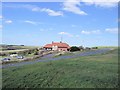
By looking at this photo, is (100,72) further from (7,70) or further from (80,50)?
(80,50)

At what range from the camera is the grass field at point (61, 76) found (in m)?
19.1

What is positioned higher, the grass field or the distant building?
the distant building

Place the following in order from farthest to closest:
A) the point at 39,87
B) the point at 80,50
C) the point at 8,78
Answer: the point at 80,50 < the point at 8,78 < the point at 39,87

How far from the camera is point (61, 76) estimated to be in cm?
2097

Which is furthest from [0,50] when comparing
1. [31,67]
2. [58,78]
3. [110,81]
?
[110,81]

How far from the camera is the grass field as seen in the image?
1906cm

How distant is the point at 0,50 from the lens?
29453 mm

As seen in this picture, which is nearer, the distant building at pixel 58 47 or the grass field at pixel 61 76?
the grass field at pixel 61 76

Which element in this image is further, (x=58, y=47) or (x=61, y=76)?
(x=58, y=47)

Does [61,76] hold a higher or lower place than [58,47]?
lower

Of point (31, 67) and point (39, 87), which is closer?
point (39, 87)

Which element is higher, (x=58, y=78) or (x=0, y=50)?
(x=0, y=50)

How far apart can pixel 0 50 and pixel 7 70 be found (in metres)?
7.39

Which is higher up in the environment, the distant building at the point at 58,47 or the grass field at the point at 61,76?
the distant building at the point at 58,47
